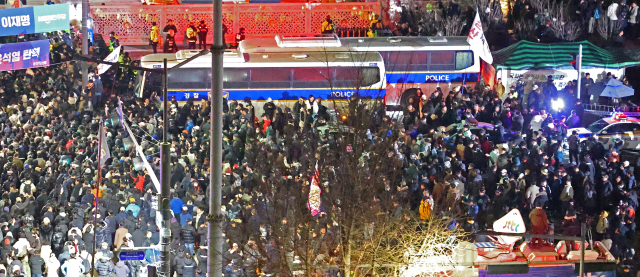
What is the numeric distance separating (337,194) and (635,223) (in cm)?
925

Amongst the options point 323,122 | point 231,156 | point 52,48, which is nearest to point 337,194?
point 231,156

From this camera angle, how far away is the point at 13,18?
1189 inches

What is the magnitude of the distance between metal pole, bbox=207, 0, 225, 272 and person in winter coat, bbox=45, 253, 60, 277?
990 cm

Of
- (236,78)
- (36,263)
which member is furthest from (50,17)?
(36,263)

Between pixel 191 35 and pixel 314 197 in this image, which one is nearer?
pixel 314 197

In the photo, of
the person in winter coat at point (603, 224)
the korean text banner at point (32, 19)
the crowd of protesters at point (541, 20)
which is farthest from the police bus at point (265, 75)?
the person in winter coat at point (603, 224)

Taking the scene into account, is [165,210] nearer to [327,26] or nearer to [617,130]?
[617,130]

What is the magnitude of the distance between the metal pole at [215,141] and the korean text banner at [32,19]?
595 inches

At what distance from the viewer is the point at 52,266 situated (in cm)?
2570

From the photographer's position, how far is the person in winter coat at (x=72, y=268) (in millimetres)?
25547

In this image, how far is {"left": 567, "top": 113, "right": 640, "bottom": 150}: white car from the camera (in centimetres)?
3397

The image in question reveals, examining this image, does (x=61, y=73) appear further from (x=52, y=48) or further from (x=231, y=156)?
(x=231, y=156)

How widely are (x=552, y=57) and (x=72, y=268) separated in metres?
19.3

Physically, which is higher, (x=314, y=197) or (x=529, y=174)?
(x=314, y=197)
